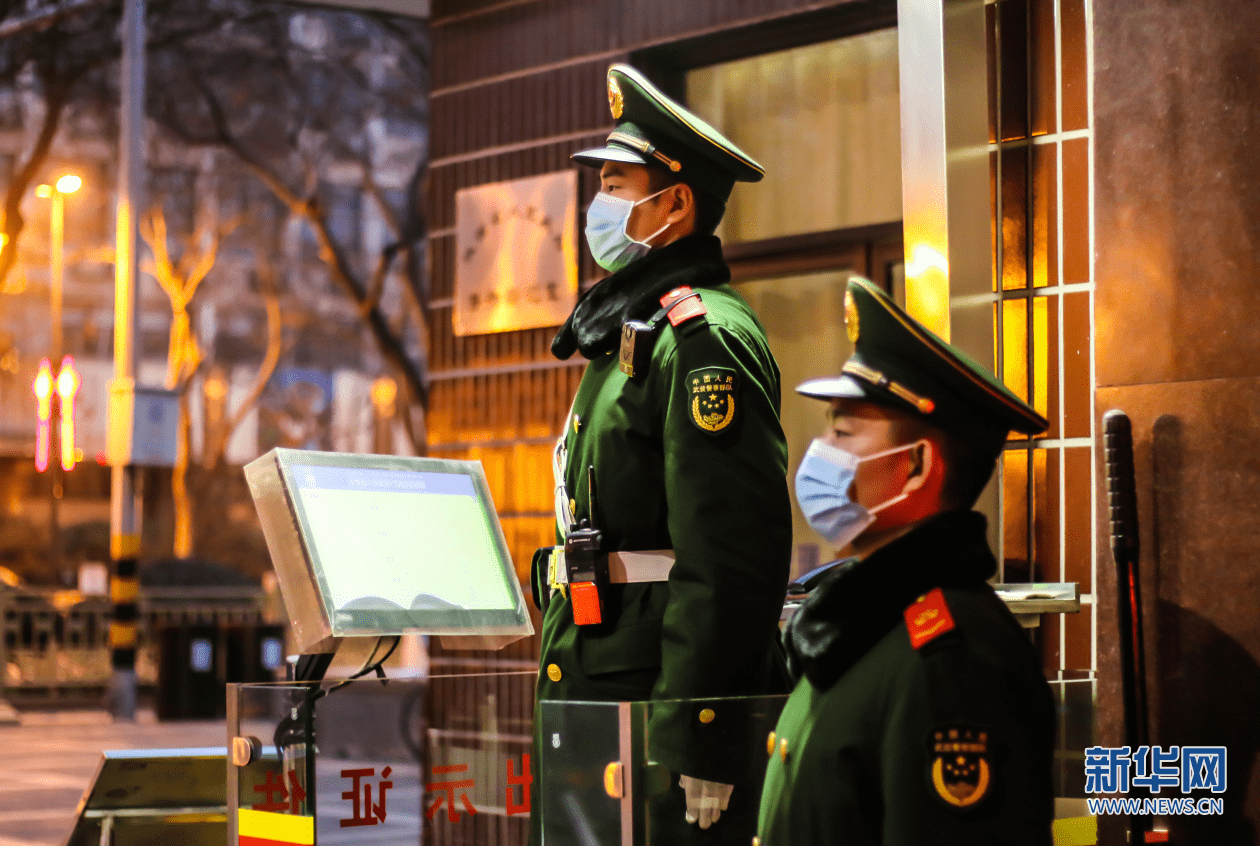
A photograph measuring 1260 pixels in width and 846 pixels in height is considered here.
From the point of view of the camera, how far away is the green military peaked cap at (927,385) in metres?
2.37

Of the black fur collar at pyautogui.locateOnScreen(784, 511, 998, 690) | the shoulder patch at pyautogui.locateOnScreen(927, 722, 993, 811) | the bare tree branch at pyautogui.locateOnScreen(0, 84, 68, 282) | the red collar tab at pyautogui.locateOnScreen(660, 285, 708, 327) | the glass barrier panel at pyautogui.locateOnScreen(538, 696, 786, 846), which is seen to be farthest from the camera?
the bare tree branch at pyautogui.locateOnScreen(0, 84, 68, 282)

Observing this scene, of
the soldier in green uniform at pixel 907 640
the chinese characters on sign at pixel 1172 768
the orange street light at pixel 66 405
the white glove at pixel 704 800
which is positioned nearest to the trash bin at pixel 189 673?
the orange street light at pixel 66 405

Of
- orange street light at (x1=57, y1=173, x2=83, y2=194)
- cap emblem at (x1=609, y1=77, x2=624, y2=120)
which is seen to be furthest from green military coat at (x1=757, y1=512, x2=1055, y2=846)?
orange street light at (x1=57, y1=173, x2=83, y2=194)

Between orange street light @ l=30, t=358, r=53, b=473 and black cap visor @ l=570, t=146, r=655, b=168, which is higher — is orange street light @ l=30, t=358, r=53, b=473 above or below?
above

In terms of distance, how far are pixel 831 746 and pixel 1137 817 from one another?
2.20 m

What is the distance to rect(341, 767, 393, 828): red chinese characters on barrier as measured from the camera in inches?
143

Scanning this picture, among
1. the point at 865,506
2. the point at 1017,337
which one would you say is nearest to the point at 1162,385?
the point at 1017,337

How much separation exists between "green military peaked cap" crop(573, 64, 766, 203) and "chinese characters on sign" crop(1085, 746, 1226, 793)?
166cm

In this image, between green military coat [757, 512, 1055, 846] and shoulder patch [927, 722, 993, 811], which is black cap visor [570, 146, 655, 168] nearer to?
green military coat [757, 512, 1055, 846]

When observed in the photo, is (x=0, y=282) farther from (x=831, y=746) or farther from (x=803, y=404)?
(x=831, y=746)

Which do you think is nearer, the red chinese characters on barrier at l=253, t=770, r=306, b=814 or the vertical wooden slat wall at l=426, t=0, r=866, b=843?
the red chinese characters on barrier at l=253, t=770, r=306, b=814

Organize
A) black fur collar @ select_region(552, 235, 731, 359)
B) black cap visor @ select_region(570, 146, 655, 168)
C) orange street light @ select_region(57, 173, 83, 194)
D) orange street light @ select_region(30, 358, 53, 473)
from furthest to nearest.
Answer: orange street light @ select_region(30, 358, 53, 473) < orange street light @ select_region(57, 173, 83, 194) < black cap visor @ select_region(570, 146, 655, 168) < black fur collar @ select_region(552, 235, 731, 359)

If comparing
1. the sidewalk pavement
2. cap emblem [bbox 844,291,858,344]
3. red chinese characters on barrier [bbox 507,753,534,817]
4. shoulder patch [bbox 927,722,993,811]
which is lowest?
the sidewalk pavement

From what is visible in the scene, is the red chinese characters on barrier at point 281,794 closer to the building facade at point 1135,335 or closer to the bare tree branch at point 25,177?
the building facade at point 1135,335
